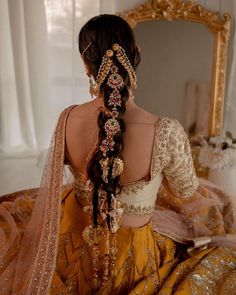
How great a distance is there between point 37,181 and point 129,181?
1.82 meters

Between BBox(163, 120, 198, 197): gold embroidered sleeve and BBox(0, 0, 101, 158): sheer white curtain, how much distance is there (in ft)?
5.39

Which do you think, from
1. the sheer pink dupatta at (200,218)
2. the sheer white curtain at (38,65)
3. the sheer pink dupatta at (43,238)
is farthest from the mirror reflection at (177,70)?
the sheer pink dupatta at (43,238)

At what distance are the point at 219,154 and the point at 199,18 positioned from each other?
34.6 inches

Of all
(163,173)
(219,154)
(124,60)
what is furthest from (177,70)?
(124,60)

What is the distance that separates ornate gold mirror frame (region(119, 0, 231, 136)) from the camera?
2285mm

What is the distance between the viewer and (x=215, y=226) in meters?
1.40

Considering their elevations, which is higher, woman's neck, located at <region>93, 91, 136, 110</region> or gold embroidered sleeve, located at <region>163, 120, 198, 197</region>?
woman's neck, located at <region>93, 91, 136, 110</region>

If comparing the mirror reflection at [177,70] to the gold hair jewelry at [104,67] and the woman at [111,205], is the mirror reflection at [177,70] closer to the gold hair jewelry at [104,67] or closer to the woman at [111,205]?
the woman at [111,205]

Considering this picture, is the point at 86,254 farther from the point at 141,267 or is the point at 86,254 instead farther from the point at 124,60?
the point at 124,60

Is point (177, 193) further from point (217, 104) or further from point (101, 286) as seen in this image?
point (217, 104)

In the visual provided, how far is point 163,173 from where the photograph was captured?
112 centimetres

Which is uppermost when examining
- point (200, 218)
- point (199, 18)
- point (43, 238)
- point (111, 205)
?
point (199, 18)

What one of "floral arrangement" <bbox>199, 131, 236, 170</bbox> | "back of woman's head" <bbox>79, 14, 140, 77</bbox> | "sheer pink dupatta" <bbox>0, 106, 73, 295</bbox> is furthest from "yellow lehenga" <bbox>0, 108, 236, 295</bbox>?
"floral arrangement" <bbox>199, 131, 236, 170</bbox>

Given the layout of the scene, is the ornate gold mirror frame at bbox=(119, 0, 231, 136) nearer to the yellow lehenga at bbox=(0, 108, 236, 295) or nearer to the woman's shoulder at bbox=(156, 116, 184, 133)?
the yellow lehenga at bbox=(0, 108, 236, 295)
